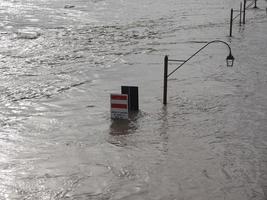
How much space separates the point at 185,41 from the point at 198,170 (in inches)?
729

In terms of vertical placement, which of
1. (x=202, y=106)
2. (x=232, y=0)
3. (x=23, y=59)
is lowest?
(x=202, y=106)

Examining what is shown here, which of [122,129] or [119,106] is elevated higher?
[119,106]

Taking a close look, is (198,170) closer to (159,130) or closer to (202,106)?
(159,130)

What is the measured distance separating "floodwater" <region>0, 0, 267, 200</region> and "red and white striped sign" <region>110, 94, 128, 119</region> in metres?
0.22

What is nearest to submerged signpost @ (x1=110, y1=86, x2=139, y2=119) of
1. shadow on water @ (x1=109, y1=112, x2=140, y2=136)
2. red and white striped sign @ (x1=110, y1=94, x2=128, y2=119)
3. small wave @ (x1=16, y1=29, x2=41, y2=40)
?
red and white striped sign @ (x1=110, y1=94, x2=128, y2=119)

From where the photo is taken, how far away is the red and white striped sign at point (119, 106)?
11.5 metres

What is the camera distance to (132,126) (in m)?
11.5

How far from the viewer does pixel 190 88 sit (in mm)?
15383

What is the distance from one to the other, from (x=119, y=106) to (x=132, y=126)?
713 millimetres

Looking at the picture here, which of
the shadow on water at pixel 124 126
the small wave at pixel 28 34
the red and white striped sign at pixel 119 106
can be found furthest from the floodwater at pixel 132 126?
the small wave at pixel 28 34

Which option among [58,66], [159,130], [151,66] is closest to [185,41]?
[151,66]

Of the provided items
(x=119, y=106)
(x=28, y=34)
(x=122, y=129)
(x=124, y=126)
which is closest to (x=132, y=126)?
(x=124, y=126)

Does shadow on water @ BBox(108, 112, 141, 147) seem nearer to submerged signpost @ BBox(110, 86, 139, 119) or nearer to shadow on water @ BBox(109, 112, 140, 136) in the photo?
shadow on water @ BBox(109, 112, 140, 136)

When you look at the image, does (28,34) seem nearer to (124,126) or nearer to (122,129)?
(124,126)
